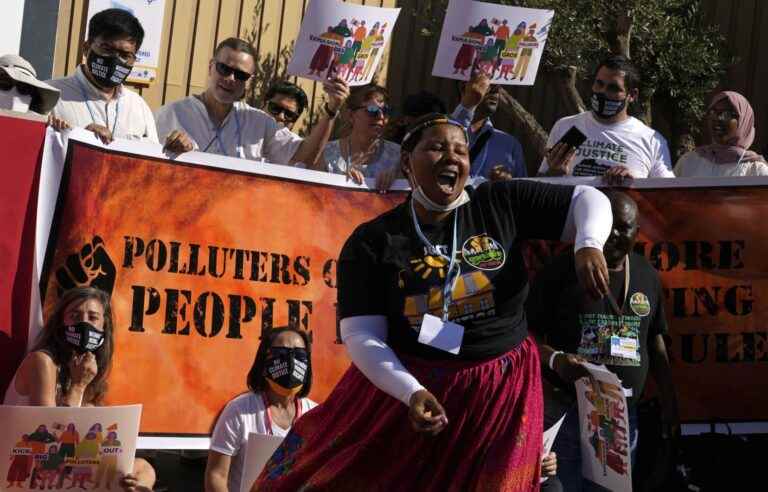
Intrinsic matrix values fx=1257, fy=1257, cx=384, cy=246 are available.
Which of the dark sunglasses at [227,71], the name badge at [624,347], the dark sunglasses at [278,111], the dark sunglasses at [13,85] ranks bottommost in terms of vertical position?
the name badge at [624,347]

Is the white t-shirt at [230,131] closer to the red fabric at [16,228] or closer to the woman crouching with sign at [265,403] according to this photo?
the red fabric at [16,228]

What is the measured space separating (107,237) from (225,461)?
1197mm

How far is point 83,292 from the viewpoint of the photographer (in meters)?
5.49

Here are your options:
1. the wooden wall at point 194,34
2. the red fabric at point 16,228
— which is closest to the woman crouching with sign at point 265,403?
the red fabric at point 16,228

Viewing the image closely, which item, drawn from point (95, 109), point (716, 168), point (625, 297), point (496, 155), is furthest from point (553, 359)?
point (95, 109)

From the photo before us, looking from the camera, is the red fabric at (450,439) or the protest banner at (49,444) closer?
the red fabric at (450,439)

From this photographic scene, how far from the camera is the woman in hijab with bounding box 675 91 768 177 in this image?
22.4 ft

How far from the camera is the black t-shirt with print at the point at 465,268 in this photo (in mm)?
4004

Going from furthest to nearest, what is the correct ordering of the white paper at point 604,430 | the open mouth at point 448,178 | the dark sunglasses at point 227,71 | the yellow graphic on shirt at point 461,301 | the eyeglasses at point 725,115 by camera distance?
the eyeglasses at point 725,115 → the dark sunglasses at point 227,71 → the white paper at point 604,430 → the open mouth at point 448,178 → the yellow graphic on shirt at point 461,301

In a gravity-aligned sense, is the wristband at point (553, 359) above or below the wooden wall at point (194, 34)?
below

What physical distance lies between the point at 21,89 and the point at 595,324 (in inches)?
112

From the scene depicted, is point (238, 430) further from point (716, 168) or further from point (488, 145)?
point (716, 168)

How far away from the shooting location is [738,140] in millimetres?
6871

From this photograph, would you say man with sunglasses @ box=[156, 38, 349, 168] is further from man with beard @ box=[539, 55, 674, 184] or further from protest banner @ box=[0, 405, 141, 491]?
protest banner @ box=[0, 405, 141, 491]
